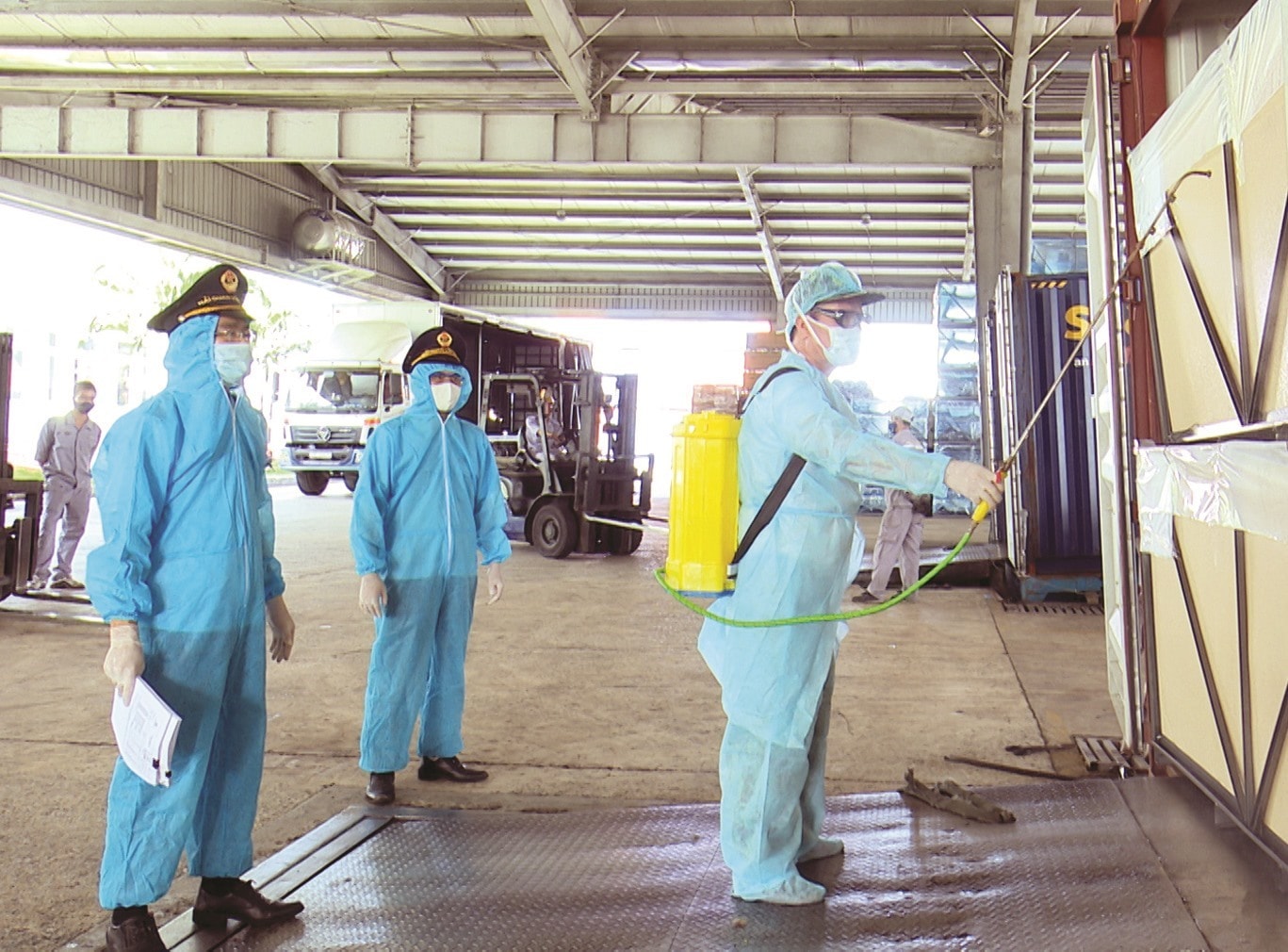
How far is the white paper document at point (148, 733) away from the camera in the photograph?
2.86 metres

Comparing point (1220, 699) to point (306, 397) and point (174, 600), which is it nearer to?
point (174, 600)

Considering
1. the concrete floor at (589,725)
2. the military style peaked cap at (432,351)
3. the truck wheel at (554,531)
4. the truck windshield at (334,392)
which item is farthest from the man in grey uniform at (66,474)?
the truck windshield at (334,392)

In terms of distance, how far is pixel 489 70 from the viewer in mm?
13414

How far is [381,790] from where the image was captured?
4.61 metres

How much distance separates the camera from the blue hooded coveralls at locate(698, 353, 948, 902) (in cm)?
319

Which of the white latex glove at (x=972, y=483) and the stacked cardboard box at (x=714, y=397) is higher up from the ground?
Answer: the stacked cardboard box at (x=714, y=397)

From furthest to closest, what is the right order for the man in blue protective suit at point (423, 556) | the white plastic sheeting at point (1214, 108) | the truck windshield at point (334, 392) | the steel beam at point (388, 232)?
the steel beam at point (388, 232) → the truck windshield at point (334, 392) → the man in blue protective suit at point (423, 556) → the white plastic sheeting at point (1214, 108)

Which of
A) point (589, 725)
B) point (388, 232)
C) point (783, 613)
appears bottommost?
point (589, 725)

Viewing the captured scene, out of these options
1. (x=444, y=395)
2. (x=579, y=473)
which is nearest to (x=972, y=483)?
(x=444, y=395)

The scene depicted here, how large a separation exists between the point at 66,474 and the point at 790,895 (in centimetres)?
907

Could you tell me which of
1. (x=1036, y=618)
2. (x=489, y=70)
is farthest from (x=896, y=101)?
(x=1036, y=618)

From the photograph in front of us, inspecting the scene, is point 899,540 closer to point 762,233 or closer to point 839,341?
point 839,341

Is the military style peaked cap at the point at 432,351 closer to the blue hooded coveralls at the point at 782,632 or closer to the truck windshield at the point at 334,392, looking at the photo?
the blue hooded coveralls at the point at 782,632

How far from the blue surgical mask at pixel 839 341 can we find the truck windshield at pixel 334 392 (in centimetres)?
1660
